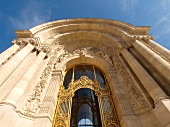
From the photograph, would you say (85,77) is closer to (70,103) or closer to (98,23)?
(70,103)

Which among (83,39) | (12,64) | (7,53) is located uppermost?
(83,39)

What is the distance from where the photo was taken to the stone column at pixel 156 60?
4722 millimetres

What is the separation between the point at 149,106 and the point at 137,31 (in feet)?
16.2

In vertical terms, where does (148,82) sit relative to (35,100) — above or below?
below

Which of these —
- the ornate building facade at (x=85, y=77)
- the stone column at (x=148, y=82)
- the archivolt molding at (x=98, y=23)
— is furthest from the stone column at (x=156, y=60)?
the archivolt molding at (x=98, y=23)

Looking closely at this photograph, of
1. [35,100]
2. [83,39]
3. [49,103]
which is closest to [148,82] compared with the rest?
[49,103]

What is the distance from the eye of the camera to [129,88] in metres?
6.21

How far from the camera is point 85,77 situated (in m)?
8.30

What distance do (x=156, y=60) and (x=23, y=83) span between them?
5273mm

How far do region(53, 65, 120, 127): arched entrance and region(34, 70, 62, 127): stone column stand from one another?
0.51 metres

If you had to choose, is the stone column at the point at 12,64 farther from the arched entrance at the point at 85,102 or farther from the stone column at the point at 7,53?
the arched entrance at the point at 85,102

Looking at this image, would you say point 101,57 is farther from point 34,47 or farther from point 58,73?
point 34,47

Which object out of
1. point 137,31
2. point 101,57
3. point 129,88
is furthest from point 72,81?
point 137,31

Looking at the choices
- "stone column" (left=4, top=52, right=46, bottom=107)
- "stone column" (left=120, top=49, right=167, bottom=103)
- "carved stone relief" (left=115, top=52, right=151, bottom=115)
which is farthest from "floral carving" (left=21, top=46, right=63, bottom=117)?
"stone column" (left=120, top=49, right=167, bottom=103)
